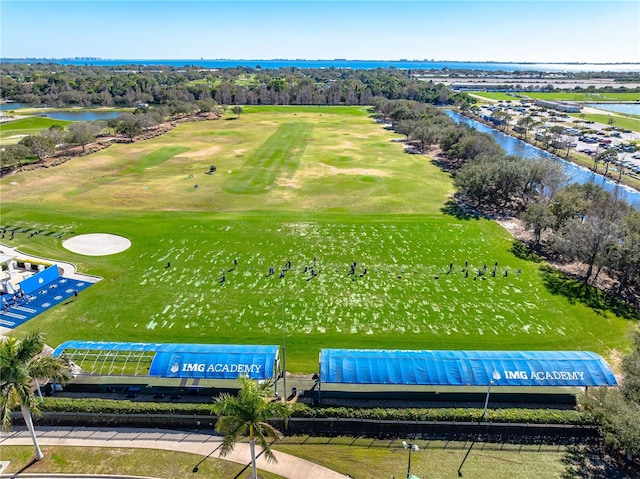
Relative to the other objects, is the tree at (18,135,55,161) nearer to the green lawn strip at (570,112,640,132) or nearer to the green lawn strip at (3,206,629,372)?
the green lawn strip at (3,206,629,372)

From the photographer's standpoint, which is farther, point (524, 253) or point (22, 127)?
point (22, 127)

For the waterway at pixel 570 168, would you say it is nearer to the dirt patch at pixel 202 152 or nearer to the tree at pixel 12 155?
the dirt patch at pixel 202 152

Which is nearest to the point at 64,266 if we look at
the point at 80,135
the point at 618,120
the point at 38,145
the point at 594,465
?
the point at 594,465

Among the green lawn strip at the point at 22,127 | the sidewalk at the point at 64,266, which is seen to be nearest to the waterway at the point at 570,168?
the sidewalk at the point at 64,266

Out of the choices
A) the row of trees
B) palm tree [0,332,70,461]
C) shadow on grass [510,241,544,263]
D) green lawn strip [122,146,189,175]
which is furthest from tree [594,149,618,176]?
the row of trees

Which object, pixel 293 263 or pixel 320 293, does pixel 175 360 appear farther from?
pixel 293 263

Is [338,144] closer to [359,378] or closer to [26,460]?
[359,378]

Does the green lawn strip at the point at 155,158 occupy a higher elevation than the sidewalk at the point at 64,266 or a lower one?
higher
